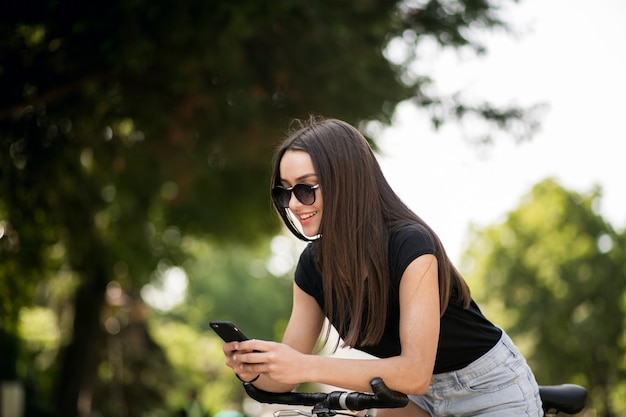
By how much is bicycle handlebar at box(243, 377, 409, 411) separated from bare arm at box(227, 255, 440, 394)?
0.03 meters

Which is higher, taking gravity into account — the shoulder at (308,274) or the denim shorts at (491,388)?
the shoulder at (308,274)

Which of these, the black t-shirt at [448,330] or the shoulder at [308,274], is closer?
the black t-shirt at [448,330]

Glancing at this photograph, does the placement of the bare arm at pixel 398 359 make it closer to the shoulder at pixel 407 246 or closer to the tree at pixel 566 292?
the shoulder at pixel 407 246

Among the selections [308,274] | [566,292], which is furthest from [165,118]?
[566,292]

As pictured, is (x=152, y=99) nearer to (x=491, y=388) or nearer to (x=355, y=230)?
(x=355, y=230)

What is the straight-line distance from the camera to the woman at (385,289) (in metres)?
2.39

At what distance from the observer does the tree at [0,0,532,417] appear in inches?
316

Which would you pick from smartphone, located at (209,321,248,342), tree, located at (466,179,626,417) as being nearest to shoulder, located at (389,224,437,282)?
smartphone, located at (209,321,248,342)

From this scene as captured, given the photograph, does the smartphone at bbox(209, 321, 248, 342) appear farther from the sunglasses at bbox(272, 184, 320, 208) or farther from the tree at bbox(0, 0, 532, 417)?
the tree at bbox(0, 0, 532, 417)

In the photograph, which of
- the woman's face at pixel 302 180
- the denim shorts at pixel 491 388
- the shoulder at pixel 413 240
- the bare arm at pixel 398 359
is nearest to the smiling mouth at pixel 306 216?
the woman's face at pixel 302 180

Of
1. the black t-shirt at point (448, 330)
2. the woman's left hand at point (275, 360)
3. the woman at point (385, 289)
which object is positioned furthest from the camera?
the black t-shirt at point (448, 330)

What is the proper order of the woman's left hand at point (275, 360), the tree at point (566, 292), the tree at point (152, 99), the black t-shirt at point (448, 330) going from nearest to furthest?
the woman's left hand at point (275, 360) → the black t-shirt at point (448, 330) → the tree at point (152, 99) → the tree at point (566, 292)

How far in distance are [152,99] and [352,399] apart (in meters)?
8.18

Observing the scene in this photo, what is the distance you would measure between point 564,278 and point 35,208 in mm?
21840
